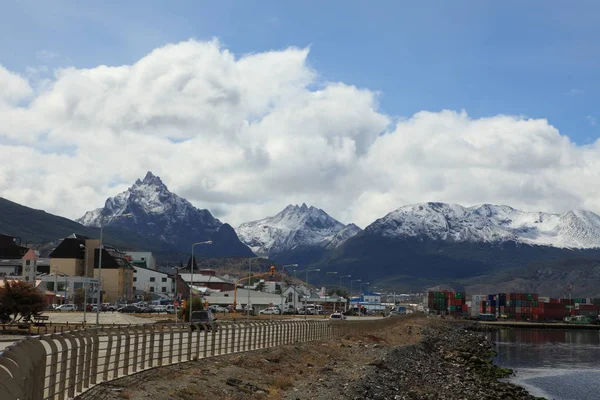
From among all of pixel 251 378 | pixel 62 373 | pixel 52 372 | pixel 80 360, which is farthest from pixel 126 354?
pixel 52 372

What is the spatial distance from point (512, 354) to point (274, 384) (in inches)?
3373

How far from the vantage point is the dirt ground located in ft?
87.8

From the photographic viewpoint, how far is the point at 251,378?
37.0 metres

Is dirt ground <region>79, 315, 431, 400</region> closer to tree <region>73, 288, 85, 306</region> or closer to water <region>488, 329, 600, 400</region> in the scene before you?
water <region>488, 329, 600, 400</region>

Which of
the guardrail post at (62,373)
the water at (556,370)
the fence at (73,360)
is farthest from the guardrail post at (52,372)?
the water at (556,370)

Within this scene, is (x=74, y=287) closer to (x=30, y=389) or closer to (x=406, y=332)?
(x=406, y=332)

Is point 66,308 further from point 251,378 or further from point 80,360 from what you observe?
point 80,360

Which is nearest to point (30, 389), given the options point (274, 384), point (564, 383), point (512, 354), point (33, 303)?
point (274, 384)

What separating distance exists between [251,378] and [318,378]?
690cm

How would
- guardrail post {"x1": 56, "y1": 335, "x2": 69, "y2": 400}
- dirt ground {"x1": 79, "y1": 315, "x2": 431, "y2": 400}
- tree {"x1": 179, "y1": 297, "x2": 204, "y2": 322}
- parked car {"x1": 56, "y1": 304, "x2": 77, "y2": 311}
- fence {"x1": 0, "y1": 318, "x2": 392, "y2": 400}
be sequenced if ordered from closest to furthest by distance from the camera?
1. fence {"x1": 0, "y1": 318, "x2": 392, "y2": 400}
2. guardrail post {"x1": 56, "y1": 335, "x2": 69, "y2": 400}
3. dirt ground {"x1": 79, "y1": 315, "x2": 431, "y2": 400}
4. tree {"x1": 179, "y1": 297, "x2": 204, "y2": 322}
5. parked car {"x1": 56, "y1": 304, "x2": 77, "y2": 311}

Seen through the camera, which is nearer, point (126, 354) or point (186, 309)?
point (126, 354)

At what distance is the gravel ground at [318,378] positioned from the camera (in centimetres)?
2871

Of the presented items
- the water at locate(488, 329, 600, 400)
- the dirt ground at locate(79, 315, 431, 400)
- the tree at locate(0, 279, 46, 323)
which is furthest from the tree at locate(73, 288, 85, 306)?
the dirt ground at locate(79, 315, 431, 400)

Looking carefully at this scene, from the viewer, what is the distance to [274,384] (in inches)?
1449
